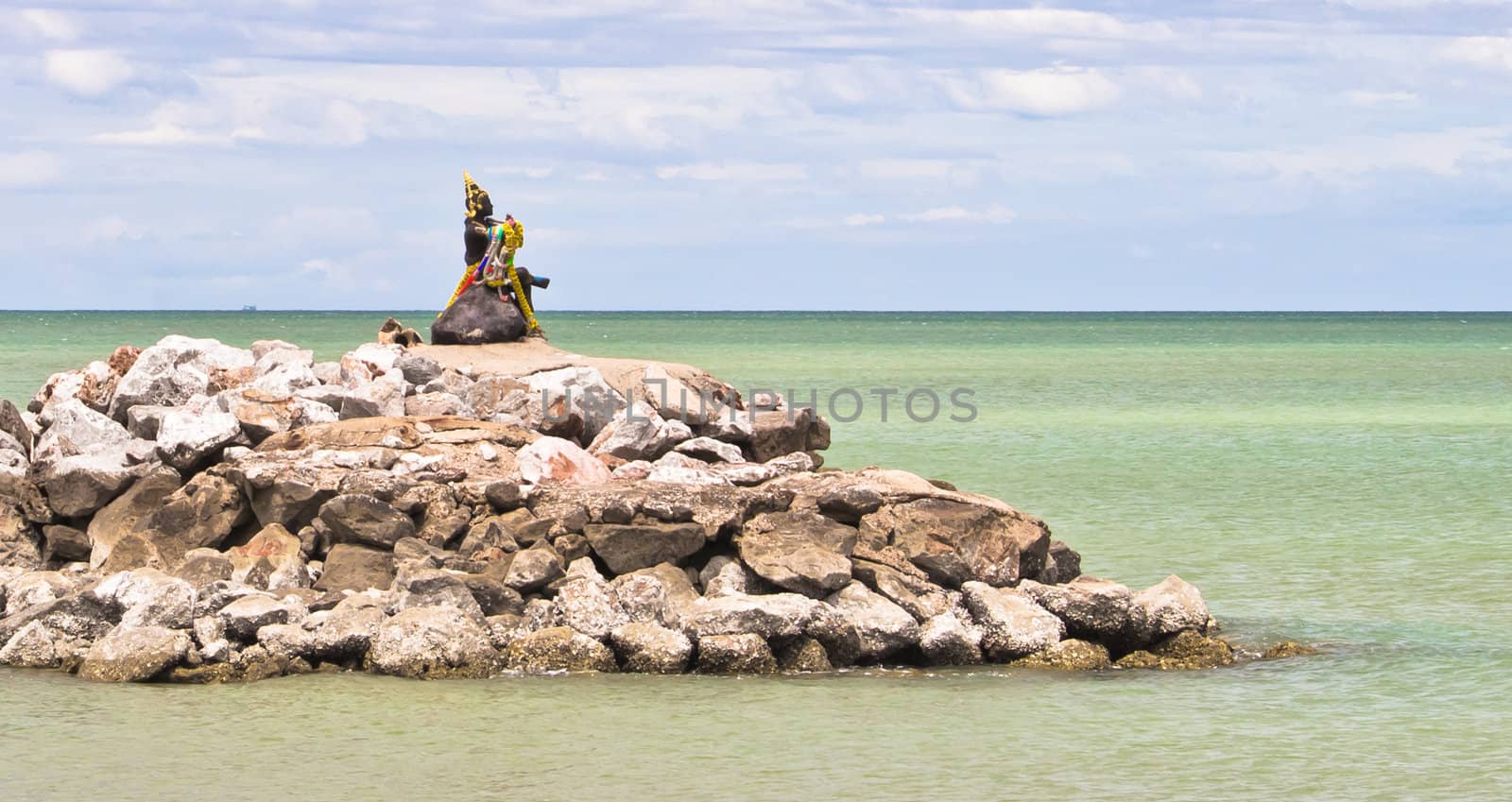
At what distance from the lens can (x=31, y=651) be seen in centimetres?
1107

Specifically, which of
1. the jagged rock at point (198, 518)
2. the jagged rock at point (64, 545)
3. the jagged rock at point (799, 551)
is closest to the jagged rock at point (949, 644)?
the jagged rock at point (799, 551)

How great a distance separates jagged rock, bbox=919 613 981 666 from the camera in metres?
11.2

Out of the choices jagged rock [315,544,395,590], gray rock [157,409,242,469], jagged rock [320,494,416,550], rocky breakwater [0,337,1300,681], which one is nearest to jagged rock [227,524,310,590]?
rocky breakwater [0,337,1300,681]

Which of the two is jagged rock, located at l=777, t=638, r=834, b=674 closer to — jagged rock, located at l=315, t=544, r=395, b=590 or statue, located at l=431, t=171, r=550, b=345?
jagged rock, located at l=315, t=544, r=395, b=590

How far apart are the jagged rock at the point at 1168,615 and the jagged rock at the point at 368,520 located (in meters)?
4.50

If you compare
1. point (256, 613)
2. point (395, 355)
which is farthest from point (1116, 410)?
point (256, 613)

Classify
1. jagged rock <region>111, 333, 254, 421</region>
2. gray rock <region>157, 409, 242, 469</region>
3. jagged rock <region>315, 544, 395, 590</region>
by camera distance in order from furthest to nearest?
1. jagged rock <region>111, 333, 254, 421</region>
2. gray rock <region>157, 409, 242, 469</region>
3. jagged rock <region>315, 544, 395, 590</region>

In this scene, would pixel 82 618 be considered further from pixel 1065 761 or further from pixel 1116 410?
pixel 1116 410

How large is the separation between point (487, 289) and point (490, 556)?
5.80 meters

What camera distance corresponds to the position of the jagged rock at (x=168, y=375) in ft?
48.6

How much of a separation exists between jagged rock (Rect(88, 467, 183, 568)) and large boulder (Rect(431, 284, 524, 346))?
4.32 metres

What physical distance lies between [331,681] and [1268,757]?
4.96 metres

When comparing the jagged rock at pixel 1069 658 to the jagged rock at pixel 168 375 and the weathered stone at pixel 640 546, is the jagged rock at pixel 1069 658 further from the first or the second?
the jagged rock at pixel 168 375

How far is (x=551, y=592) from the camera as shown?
11.4 meters
